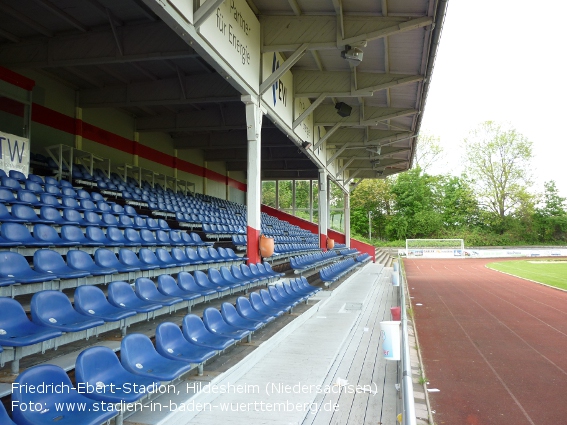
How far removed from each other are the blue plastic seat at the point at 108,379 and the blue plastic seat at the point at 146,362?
77mm

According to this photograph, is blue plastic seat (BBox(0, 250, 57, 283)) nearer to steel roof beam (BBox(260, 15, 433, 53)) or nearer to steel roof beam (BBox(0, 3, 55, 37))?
steel roof beam (BBox(0, 3, 55, 37))

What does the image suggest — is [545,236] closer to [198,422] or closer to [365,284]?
[365,284]

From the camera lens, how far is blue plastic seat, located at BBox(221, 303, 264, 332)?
14.7 ft

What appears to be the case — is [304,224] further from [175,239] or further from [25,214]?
[25,214]

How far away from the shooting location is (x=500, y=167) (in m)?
42.4

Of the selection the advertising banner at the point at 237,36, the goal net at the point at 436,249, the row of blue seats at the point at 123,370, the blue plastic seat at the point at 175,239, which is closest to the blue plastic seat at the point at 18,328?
the row of blue seats at the point at 123,370

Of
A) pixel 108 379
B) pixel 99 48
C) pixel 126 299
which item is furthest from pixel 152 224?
pixel 108 379

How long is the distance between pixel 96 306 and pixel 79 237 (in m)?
2.39

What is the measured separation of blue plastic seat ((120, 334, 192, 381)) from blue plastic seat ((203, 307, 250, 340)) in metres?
0.95

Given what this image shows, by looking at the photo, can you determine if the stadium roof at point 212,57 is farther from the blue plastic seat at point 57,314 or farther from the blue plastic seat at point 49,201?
the blue plastic seat at point 57,314

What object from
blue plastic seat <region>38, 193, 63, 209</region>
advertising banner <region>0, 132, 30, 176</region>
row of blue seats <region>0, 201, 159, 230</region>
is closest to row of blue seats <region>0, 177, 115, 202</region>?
blue plastic seat <region>38, 193, 63, 209</region>

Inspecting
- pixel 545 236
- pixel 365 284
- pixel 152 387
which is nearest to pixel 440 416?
pixel 152 387

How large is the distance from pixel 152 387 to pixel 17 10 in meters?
8.34

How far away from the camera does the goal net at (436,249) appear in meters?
32.1
